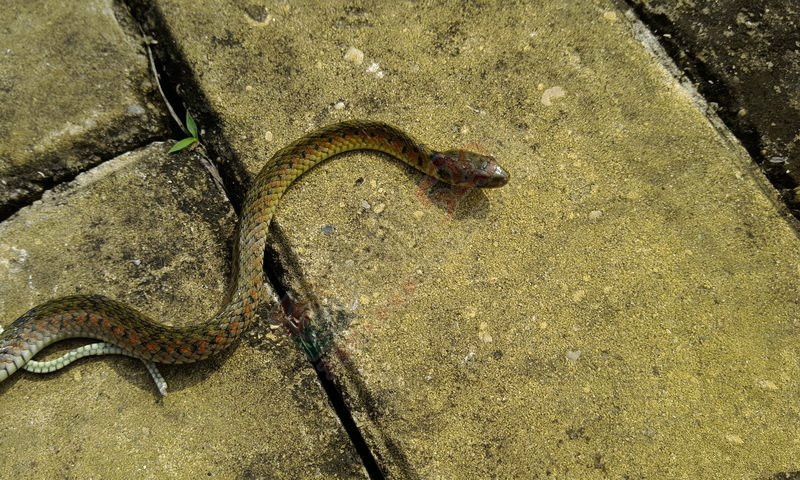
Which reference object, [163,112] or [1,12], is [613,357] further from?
[1,12]

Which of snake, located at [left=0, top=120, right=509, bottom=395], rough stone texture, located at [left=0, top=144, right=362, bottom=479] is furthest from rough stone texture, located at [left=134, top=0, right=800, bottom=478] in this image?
rough stone texture, located at [left=0, top=144, right=362, bottom=479]

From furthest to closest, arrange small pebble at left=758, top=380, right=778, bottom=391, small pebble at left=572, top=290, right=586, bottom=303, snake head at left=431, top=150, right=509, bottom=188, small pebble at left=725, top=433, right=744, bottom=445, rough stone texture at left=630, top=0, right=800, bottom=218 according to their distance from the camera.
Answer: rough stone texture at left=630, top=0, right=800, bottom=218, snake head at left=431, top=150, right=509, bottom=188, small pebble at left=572, top=290, right=586, bottom=303, small pebble at left=758, top=380, right=778, bottom=391, small pebble at left=725, top=433, right=744, bottom=445

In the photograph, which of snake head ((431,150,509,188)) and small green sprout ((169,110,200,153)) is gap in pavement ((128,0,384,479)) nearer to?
small green sprout ((169,110,200,153))

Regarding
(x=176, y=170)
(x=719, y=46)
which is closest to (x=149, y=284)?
(x=176, y=170)

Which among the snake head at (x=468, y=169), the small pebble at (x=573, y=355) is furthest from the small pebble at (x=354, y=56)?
the small pebble at (x=573, y=355)

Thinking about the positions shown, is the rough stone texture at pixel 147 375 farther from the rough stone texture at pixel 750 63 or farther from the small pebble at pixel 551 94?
the rough stone texture at pixel 750 63

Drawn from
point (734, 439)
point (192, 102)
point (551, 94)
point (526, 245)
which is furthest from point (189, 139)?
point (734, 439)

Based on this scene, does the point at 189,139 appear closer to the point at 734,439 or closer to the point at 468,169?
the point at 468,169
